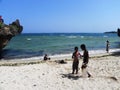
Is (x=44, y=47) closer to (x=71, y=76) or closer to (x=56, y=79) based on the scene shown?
(x=71, y=76)

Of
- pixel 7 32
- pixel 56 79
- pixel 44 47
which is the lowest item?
pixel 44 47

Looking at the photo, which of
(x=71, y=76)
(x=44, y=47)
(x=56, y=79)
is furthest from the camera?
(x=44, y=47)

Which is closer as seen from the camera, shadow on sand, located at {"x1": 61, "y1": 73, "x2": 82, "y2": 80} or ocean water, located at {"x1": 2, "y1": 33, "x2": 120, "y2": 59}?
shadow on sand, located at {"x1": 61, "y1": 73, "x2": 82, "y2": 80}

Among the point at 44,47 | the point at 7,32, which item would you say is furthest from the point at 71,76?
the point at 44,47

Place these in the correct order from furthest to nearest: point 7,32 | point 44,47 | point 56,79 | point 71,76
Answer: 1. point 44,47
2. point 7,32
3. point 71,76
4. point 56,79

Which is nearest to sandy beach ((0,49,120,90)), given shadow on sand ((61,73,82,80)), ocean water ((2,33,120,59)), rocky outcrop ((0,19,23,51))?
shadow on sand ((61,73,82,80))

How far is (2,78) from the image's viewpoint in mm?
13812

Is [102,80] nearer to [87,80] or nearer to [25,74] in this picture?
[87,80]

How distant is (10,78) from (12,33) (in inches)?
1238

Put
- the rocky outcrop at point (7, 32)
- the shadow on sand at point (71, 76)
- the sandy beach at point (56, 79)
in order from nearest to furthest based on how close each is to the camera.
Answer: the sandy beach at point (56, 79), the shadow on sand at point (71, 76), the rocky outcrop at point (7, 32)

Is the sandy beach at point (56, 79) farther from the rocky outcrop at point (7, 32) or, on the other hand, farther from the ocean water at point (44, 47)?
the rocky outcrop at point (7, 32)

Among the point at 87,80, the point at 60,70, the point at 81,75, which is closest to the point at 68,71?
the point at 60,70

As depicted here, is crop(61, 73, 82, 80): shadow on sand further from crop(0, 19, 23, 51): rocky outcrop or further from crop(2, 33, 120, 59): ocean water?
crop(0, 19, 23, 51): rocky outcrop

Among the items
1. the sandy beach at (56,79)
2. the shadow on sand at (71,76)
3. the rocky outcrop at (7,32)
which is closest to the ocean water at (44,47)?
the rocky outcrop at (7,32)
